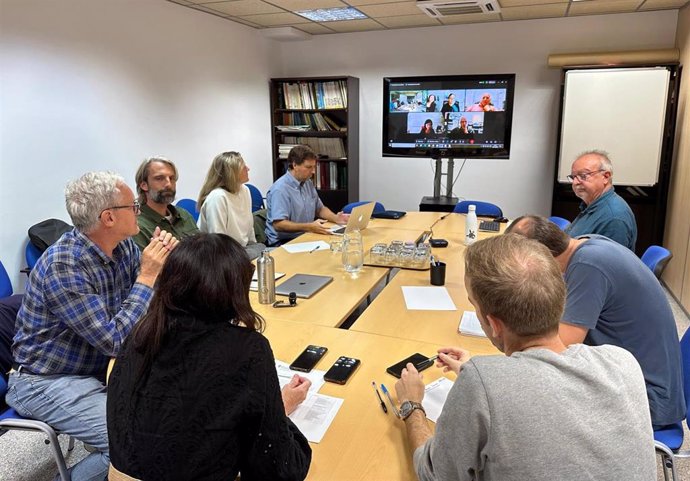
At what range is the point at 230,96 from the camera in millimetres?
5500

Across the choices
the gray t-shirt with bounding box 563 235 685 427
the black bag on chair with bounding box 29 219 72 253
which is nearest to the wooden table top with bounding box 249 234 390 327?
the gray t-shirt with bounding box 563 235 685 427

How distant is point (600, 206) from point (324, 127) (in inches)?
150

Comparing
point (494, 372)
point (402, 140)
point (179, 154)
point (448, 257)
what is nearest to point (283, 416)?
point (494, 372)

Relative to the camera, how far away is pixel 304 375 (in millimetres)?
1591

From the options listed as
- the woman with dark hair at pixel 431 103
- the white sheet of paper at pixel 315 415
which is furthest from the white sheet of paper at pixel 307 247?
the woman with dark hair at pixel 431 103

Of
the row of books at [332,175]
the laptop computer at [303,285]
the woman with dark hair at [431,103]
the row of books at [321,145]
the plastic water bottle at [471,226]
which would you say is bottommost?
the laptop computer at [303,285]

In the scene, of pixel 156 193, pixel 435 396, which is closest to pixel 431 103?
pixel 156 193

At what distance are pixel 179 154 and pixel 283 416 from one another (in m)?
4.18

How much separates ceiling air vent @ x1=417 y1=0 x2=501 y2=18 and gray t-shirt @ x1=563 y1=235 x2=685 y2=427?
3627 millimetres

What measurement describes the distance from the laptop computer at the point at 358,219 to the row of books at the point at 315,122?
2.49 meters

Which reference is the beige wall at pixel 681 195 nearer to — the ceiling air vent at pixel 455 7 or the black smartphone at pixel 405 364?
the ceiling air vent at pixel 455 7

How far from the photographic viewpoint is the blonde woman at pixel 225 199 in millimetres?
3426

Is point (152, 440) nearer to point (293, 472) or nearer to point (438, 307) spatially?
point (293, 472)

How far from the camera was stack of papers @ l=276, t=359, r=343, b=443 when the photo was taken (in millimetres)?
1314
